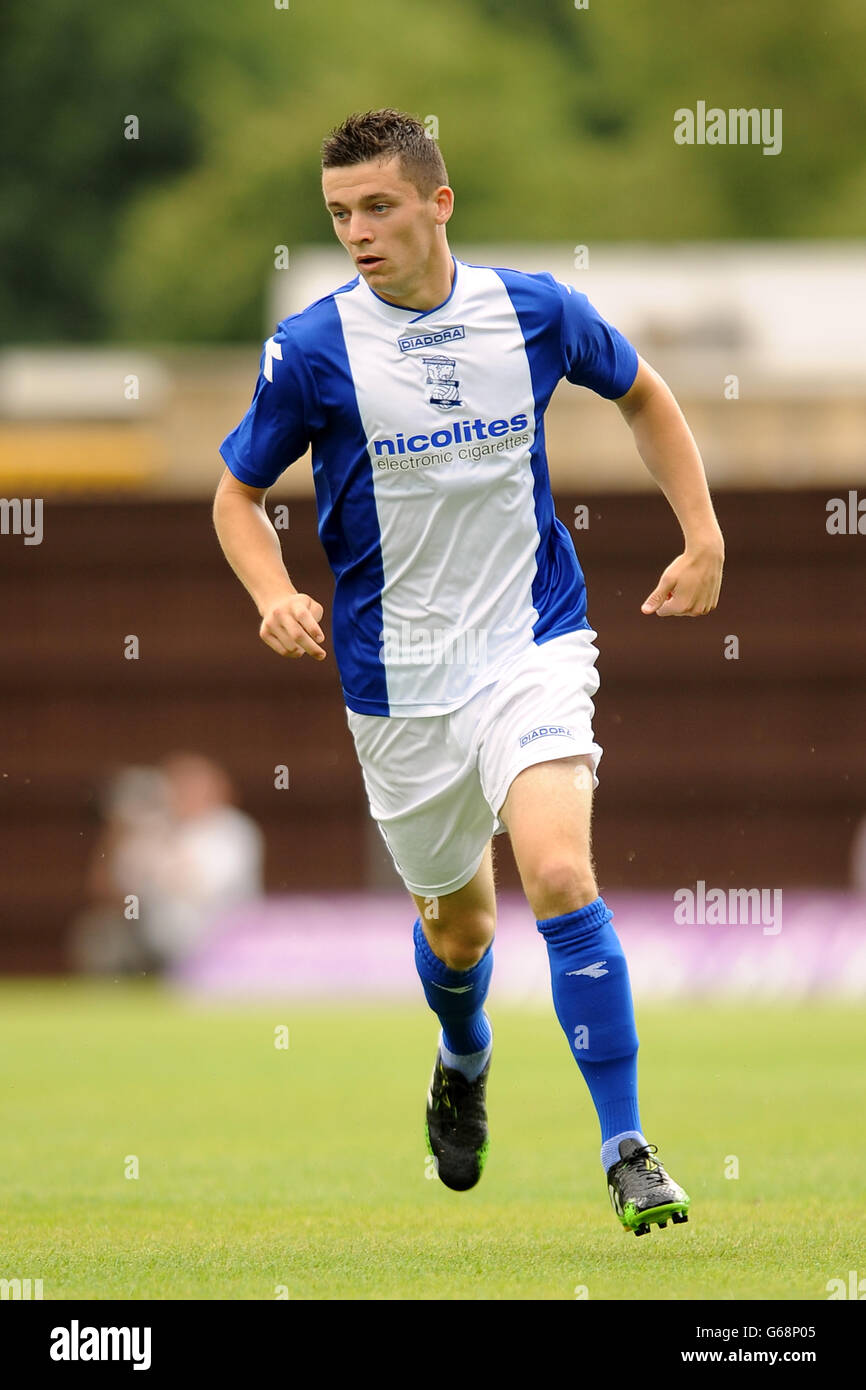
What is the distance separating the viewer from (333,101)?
1854 inches

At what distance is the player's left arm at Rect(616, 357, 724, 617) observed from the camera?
5.70 m

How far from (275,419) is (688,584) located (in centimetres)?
106

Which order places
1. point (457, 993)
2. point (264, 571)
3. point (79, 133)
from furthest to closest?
point (79, 133) < point (457, 993) < point (264, 571)

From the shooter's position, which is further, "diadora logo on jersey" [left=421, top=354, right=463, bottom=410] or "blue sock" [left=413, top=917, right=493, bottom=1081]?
"blue sock" [left=413, top=917, right=493, bottom=1081]

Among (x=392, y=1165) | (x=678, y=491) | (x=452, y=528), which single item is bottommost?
(x=392, y=1165)

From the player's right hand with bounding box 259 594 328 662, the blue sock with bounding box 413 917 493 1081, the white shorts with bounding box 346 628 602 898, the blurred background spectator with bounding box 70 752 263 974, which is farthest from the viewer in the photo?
the blurred background spectator with bounding box 70 752 263 974

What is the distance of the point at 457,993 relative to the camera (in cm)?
632

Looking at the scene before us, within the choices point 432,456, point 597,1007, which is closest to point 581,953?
point 597,1007

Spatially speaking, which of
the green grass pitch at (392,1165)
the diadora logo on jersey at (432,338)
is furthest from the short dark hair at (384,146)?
the green grass pitch at (392,1165)

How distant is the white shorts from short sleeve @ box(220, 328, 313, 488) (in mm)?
681

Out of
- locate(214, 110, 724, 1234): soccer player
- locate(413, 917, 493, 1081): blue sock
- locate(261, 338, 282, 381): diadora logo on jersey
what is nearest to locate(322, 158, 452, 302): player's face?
locate(214, 110, 724, 1234): soccer player

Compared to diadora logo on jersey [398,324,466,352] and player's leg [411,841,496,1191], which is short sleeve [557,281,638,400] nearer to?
diadora logo on jersey [398,324,466,352]

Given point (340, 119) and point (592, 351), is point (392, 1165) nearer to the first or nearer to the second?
point (592, 351)
